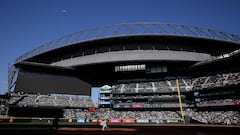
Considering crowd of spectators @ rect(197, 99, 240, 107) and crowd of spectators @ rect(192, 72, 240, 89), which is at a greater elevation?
crowd of spectators @ rect(192, 72, 240, 89)

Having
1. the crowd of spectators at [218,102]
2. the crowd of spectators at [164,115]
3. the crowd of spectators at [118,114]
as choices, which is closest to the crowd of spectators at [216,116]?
the crowd of spectators at [164,115]

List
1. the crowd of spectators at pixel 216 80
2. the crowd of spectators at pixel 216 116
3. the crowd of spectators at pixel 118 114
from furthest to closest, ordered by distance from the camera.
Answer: the crowd of spectators at pixel 118 114 → the crowd of spectators at pixel 216 80 → the crowd of spectators at pixel 216 116

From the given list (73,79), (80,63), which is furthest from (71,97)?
(80,63)

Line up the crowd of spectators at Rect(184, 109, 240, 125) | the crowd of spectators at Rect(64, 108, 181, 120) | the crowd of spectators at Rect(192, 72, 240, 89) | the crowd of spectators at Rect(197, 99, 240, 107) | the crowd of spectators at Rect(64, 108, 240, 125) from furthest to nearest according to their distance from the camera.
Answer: the crowd of spectators at Rect(64, 108, 181, 120) → the crowd of spectators at Rect(192, 72, 240, 89) → the crowd of spectators at Rect(197, 99, 240, 107) → the crowd of spectators at Rect(64, 108, 240, 125) → the crowd of spectators at Rect(184, 109, 240, 125)

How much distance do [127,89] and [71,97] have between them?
66.1 feet

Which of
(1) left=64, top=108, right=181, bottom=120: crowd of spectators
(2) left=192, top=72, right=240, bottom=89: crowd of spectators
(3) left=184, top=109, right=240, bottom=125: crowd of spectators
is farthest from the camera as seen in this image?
(1) left=64, top=108, right=181, bottom=120: crowd of spectators

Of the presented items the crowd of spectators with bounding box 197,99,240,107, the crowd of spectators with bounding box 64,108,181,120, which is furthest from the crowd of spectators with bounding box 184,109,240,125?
the crowd of spectators with bounding box 64,108,181,120

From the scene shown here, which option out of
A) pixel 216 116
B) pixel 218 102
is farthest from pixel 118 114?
pixel 218 102

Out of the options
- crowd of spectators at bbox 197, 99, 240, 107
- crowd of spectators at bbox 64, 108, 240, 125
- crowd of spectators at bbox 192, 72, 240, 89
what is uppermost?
crowd of spectators at bbox 192, 72, 240, 89

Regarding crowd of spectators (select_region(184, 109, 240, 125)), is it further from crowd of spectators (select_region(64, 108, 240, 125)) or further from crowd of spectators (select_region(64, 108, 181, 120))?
crowd of spectators (select_region(64, 108, 181, 120))

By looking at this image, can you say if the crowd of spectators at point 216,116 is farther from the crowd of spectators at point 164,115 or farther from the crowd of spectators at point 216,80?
the crowd of spectators at point 216,80

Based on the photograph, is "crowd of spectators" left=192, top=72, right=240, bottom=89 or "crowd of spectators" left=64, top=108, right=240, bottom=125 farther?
"crowd of spectators" left=192, top=72, right=240, bottom=89

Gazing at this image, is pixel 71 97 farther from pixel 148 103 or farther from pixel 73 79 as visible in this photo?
pixel 148 103

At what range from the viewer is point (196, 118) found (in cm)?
4700
